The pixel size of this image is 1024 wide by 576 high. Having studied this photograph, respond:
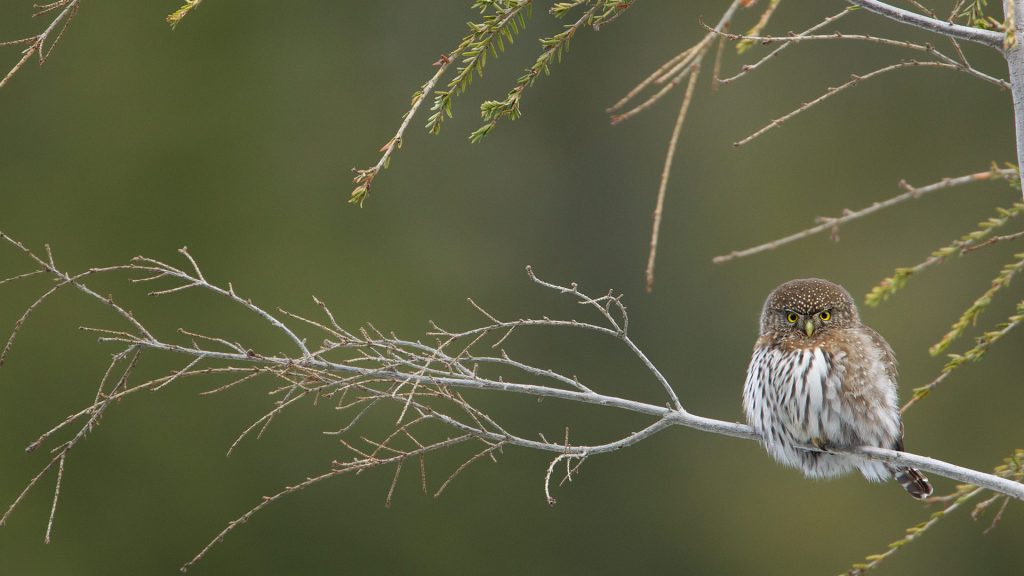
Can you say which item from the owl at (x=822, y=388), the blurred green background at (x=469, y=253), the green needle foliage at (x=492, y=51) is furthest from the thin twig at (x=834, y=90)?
the blurred green background at (x=469, y=253)

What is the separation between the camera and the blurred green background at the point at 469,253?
1006 centimetres

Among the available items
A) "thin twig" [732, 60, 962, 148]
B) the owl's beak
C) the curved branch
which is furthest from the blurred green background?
the curved branch

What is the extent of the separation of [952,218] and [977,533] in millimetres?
2892

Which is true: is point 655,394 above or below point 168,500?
above

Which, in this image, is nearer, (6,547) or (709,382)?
(6,547)

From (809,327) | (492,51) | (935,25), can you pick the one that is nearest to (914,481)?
(809,327)

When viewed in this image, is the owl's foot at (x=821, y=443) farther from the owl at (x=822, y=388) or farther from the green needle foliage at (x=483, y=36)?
the green needle foliage at (x=483, y=36)

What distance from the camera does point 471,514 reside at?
1104cm

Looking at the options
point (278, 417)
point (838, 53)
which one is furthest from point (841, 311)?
point (838, 53)

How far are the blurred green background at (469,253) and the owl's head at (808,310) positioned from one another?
6.06m

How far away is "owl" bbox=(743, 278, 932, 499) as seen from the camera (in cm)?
447

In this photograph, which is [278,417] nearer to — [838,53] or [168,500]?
[168,500]

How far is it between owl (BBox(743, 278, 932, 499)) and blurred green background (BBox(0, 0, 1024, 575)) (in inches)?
242

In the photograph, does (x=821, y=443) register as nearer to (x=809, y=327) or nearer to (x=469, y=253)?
(x=809, y=327)
